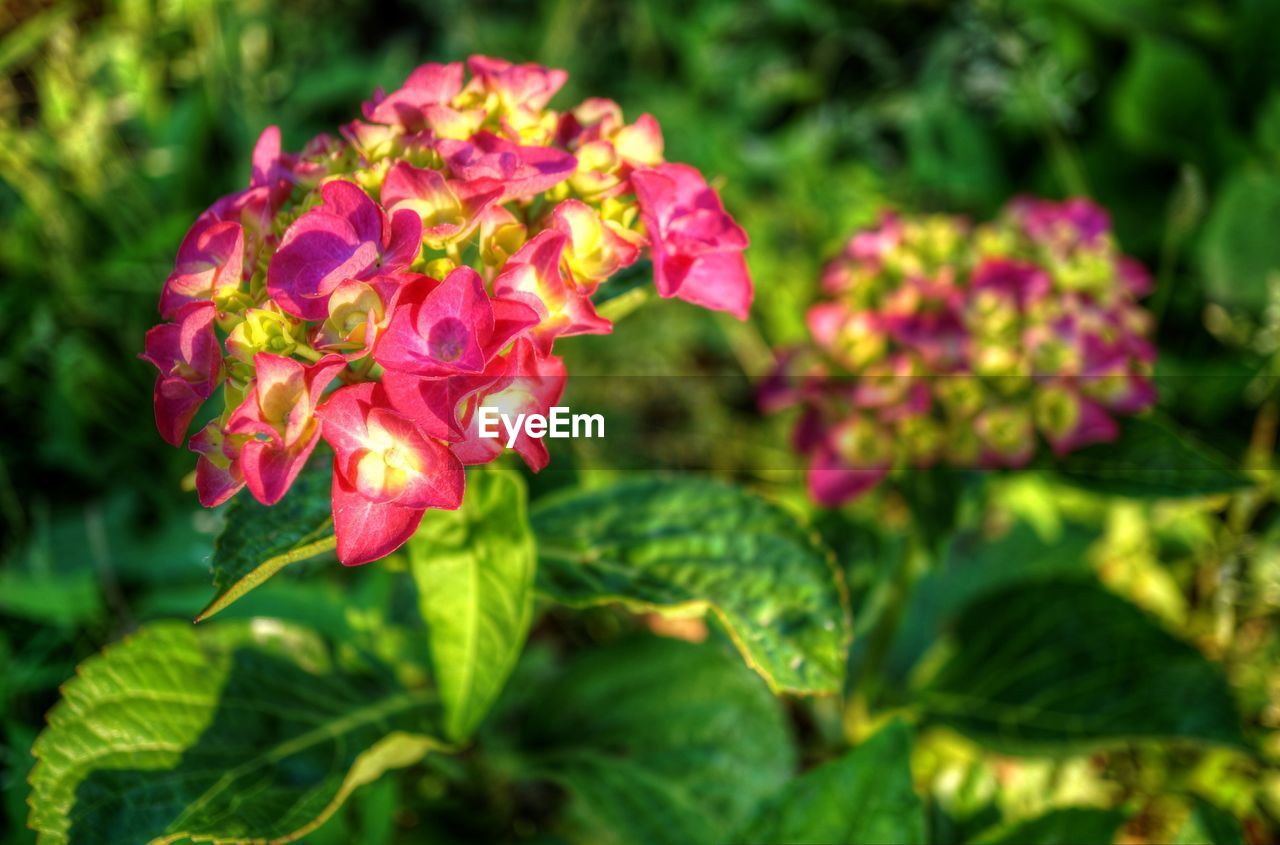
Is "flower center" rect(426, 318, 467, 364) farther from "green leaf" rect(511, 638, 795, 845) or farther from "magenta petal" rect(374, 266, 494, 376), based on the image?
"green leaf" rect(511, 638, 795, 845)

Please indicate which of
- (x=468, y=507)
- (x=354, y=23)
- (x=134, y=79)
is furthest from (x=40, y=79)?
(x=468, y=507)

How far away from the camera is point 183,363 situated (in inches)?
31.4

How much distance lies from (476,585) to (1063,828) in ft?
2.29

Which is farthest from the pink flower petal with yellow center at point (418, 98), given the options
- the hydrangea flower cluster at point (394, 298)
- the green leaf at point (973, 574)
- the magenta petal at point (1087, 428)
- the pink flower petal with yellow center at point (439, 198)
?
the green leaf at point (973, 574)

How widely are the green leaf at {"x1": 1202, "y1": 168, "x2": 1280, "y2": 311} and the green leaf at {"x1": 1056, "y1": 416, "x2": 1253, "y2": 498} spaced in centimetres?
84

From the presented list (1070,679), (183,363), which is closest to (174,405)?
(183,363)

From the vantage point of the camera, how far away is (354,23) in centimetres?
294

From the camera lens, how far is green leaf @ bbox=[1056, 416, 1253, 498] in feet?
4.25

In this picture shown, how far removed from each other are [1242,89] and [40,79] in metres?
2.72

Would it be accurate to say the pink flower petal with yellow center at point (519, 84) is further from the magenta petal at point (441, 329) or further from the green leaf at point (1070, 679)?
the green leaf at point (1070, 679)

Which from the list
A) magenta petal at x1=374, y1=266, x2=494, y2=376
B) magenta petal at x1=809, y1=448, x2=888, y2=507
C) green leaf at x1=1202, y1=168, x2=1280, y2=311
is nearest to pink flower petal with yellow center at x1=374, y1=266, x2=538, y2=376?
magenta petal at x1=374, y1=266, x2=494, y2=376

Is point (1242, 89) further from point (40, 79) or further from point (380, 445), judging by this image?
point (40, 79)

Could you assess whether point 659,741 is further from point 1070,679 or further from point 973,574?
point 973,574

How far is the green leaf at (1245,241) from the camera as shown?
199cm
